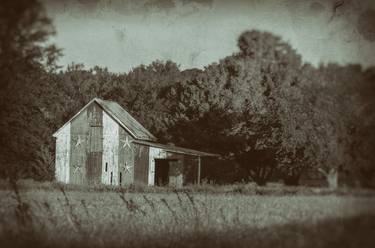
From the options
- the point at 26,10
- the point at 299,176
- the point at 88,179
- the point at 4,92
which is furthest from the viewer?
the point at 88,179

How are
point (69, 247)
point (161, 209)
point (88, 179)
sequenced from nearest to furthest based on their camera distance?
point (69, 247), point (161, 209), point (88, 179)

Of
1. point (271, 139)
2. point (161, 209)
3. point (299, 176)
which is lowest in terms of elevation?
point (161, 209)

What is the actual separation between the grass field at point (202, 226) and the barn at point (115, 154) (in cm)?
239

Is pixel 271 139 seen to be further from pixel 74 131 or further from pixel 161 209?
pixel 74 131

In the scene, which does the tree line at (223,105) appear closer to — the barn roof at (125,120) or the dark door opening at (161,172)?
the barn roof at (125,120)

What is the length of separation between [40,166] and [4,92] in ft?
6.86

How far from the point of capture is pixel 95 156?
12.2 m

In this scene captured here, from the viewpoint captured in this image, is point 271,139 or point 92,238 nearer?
point 92,238

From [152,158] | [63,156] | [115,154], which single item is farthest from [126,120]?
[63,156]

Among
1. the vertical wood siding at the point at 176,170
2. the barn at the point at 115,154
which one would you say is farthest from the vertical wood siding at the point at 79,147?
the vertical wood siding at the point at 176,170

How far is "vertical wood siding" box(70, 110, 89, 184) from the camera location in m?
11.7

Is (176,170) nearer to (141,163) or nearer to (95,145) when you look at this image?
(141,163)

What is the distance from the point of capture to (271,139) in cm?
1134

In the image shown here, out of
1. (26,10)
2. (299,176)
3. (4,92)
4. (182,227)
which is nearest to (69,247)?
(182,227)
